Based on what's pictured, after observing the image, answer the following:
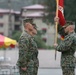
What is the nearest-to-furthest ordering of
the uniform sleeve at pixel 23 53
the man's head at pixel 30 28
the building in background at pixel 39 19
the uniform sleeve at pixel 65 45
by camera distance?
the uniform sleeve at pixel 23 53 < the man's head at pixel 30 28 < the uniform sleeve at pixel 65 45 < the building in background at pixel 39 19

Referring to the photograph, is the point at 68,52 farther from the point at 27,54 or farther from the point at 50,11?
the point at 50,11

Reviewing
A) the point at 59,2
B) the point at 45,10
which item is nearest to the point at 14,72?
the point at 59,2

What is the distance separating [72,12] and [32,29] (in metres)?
27.8

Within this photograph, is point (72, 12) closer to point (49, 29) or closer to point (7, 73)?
point (7, 73)

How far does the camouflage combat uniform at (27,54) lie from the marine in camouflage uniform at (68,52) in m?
0.67

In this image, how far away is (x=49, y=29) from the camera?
7512 cm

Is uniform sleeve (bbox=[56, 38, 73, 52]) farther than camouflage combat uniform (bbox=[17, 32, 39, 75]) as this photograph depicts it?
Yes

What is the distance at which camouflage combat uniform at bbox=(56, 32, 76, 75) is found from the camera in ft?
28.8

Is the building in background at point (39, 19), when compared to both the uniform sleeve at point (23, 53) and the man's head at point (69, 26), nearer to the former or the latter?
the man's head at point (69, 26)

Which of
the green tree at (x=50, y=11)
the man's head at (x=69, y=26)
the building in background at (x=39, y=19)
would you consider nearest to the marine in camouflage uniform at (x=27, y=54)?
the man's head at (x=69, y=26)

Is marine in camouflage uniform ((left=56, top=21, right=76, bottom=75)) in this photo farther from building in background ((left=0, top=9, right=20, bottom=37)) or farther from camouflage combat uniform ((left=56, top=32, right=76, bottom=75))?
building in background ((left=0, top=9, right=20, bottom=37))

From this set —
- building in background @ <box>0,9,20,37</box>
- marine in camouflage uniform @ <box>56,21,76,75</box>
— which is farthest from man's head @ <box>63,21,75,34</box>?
building in background @ <box>0,9,20,37</box>

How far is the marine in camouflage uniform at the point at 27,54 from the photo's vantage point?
321 inches

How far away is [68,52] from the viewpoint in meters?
8.85
